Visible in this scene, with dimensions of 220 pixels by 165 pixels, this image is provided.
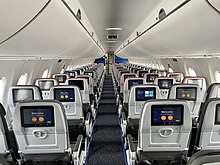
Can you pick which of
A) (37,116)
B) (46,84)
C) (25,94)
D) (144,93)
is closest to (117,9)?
(144,93)

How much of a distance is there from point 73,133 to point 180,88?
2421 millimetres

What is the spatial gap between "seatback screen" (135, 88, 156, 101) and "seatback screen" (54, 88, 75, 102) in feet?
4.27

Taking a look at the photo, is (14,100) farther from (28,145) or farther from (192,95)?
(192,95)

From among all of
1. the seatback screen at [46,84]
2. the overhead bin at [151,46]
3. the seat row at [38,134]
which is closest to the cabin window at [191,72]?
the overhead bin at [151,46]

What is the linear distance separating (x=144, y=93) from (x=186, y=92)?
81cm

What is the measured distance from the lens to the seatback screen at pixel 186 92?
5.42 m

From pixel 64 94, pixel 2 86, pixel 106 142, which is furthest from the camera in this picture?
pixel 106 142

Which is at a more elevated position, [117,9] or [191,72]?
[117,9]

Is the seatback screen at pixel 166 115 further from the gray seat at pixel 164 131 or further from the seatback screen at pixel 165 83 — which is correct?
the seatback screen at pixel 165 83

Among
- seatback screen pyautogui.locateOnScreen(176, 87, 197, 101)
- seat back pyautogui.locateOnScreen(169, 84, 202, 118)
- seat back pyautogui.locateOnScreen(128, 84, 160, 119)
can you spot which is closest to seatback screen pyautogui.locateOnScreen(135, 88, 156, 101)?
seat back pyautogui.locateOnScreen(128, 84, 160, 119)

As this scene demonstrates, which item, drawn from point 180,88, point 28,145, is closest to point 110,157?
point 180,88

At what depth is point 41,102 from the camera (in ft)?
11.1

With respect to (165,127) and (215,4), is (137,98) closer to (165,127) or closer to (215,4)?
(165,127)

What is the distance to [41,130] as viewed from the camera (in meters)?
3.52
